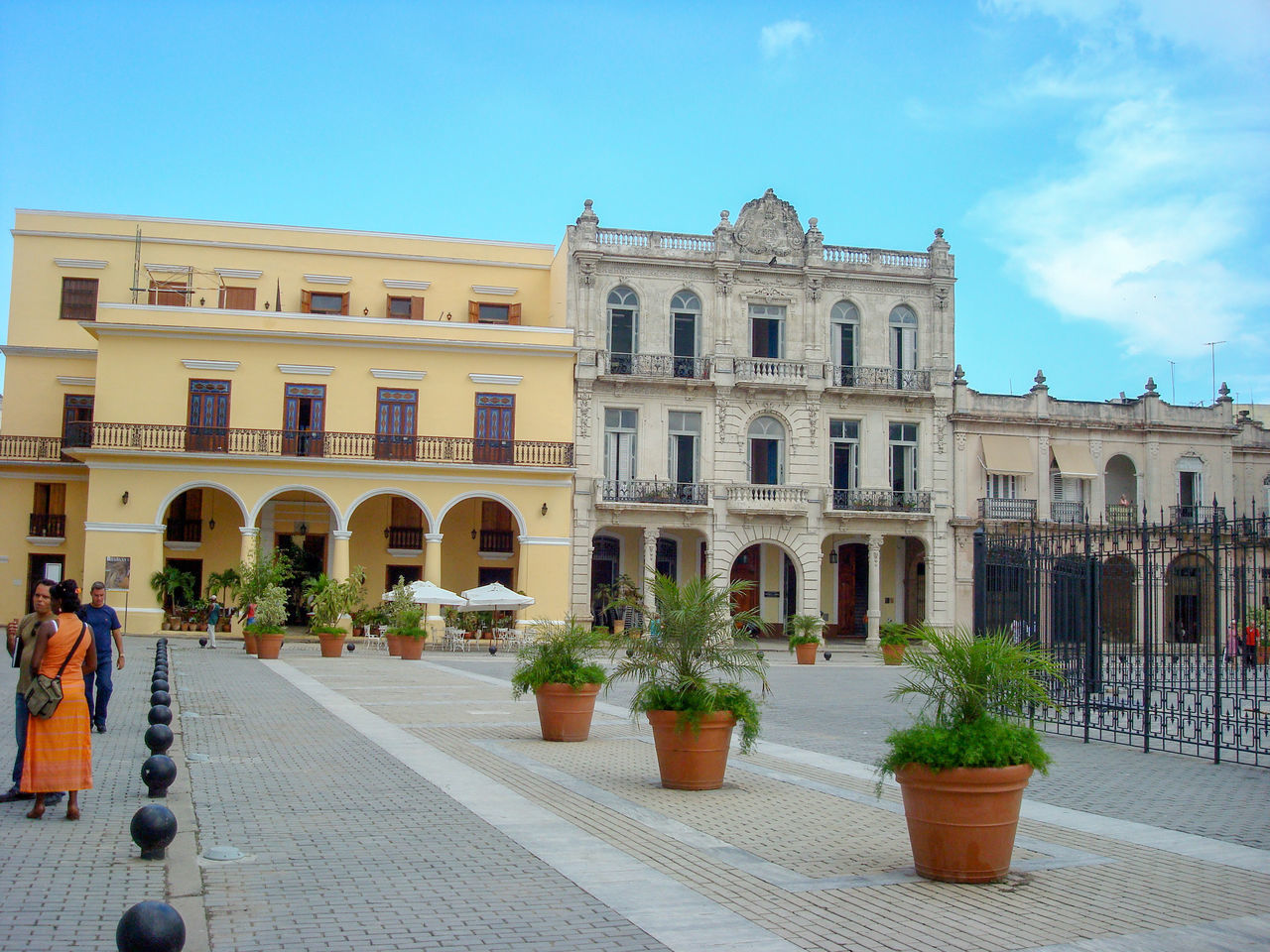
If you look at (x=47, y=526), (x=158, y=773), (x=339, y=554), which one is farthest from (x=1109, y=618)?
(x=47, y=526)

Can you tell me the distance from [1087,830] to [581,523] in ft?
93.5

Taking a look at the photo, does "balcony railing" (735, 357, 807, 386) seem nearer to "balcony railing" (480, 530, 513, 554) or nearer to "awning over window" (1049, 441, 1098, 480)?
"balcony railing" (480, 530, 513, 554)

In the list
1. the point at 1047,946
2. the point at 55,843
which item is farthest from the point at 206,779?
the point at 1047,946

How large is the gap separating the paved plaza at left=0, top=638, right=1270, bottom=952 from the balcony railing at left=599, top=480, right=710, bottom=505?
2363 centimetres

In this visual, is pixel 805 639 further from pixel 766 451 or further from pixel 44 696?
pixel 44 696

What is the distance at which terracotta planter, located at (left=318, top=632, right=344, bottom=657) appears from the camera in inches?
1066

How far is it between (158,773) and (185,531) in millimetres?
29226

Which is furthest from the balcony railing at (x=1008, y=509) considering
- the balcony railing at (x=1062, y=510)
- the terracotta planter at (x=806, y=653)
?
the terracotta planter at (x=806, y=653)

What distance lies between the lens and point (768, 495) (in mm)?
38000

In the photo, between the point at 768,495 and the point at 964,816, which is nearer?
the point at 964,816

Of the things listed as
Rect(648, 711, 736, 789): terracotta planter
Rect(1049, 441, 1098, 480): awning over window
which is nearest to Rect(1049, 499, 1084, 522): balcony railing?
Rect(1049, 441, 1098, 480): awning over window

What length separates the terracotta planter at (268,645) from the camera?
85.7 ft

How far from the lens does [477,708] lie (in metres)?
16.6

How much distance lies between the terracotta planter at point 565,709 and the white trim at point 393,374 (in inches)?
934
